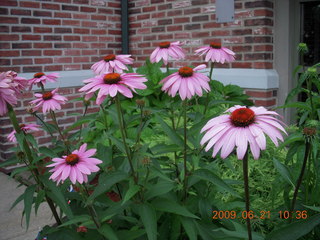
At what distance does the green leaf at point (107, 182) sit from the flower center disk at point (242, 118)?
0.39 metres

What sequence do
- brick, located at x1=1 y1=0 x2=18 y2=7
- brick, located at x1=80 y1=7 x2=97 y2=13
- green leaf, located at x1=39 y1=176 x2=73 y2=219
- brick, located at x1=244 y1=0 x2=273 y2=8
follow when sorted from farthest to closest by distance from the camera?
brick, located at x1=80 y1=7 x2=97 y2=13 → brick, located at x1=1 y1=0 x2=18 y2=7 → brick, located at x1=244 y1=0 x2=273 y2=8 → green leaf, located at x1=39 y1=176 x2=73 y2=219

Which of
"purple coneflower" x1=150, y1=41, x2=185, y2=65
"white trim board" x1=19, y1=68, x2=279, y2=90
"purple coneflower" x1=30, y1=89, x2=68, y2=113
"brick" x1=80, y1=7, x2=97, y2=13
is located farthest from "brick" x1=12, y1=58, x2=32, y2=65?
"purple coneflower" x1=150, y1=41, x2=185, y2=65

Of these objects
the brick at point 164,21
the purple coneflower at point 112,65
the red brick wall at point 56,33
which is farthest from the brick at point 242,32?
the purple coneflower at point 112,65

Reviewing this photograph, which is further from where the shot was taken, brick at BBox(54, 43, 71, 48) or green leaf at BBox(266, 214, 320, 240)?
brick at BBox(54, 43, 71, 48)

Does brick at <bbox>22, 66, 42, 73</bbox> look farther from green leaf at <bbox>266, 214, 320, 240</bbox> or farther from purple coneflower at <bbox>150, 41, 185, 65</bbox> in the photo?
green leaf at <bbox>266, 214, 320, 240</bbox>

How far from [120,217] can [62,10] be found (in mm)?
3493

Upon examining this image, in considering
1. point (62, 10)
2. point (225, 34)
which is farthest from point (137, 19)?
point (225, 34)

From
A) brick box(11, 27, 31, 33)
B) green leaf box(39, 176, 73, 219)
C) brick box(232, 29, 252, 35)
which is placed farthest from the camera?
brick box(11, 27, 31, 33)

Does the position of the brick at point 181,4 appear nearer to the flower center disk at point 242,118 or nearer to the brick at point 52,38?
the brick at point 52,38

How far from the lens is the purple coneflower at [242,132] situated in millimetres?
701

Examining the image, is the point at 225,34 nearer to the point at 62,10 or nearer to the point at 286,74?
the point at 286,74

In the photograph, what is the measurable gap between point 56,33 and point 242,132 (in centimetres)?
373

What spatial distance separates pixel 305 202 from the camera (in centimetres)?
117

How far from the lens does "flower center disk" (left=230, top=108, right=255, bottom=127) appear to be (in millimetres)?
754
